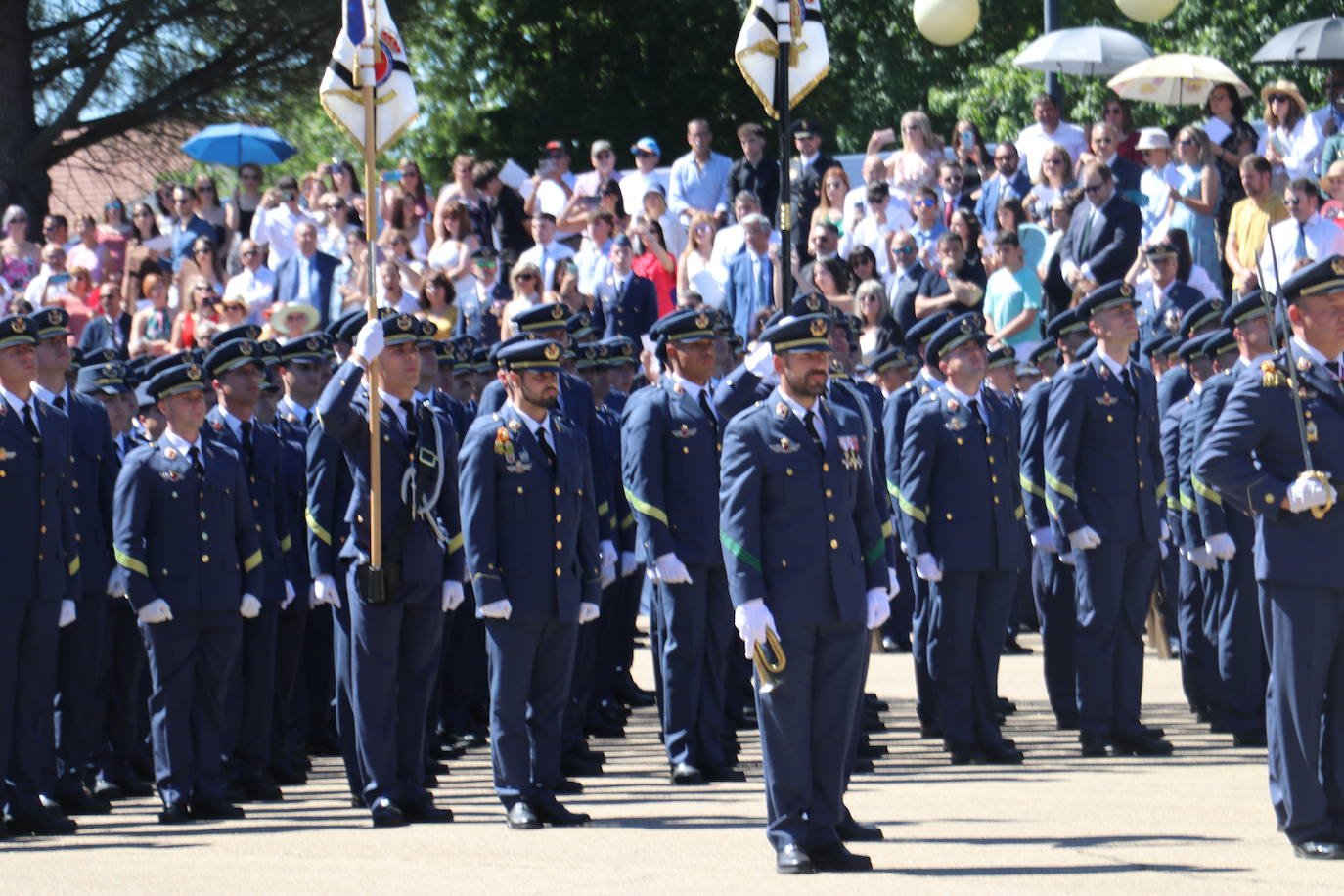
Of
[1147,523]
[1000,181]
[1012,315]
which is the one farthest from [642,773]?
[1000,181]

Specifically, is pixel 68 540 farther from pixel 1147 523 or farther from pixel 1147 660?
pixel 1147 660

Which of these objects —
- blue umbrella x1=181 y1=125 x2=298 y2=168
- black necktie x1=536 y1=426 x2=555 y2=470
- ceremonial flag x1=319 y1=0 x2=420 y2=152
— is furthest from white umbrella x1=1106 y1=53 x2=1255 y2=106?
black necktie x1=536 y1=426 x2=555 y2=470

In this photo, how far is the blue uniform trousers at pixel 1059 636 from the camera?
12.7 meters

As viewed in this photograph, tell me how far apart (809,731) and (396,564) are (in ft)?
7.09

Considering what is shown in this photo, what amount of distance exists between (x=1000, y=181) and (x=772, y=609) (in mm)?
11222

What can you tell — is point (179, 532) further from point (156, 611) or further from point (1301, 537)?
point (1301, 537)

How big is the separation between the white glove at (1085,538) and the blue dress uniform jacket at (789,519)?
3.13 metres

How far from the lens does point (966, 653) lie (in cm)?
1180

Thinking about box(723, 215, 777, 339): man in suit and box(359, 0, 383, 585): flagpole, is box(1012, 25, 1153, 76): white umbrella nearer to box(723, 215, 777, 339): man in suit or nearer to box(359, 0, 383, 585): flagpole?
box(723, 215, 777, 339): man in suit

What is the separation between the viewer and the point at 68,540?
10.4 metres

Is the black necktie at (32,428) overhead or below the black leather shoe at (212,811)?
overhead

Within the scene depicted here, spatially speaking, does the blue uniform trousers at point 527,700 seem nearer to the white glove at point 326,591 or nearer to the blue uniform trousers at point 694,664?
the white glove at point 326,591

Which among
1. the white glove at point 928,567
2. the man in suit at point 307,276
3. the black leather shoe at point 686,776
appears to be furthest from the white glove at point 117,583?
the man in suit at point 307,276

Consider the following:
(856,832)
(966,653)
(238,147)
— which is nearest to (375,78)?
(966,653)
